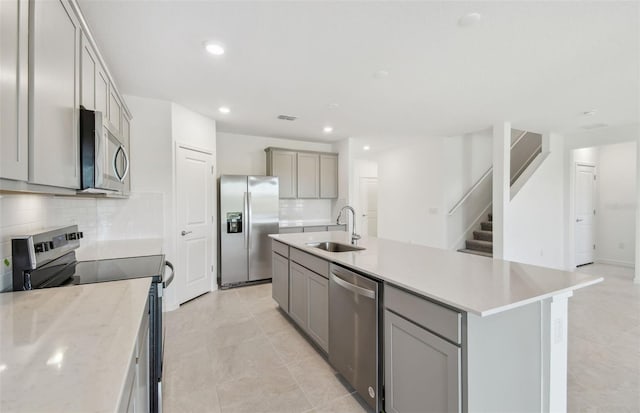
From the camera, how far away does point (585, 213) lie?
605cm

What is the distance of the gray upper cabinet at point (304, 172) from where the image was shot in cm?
511

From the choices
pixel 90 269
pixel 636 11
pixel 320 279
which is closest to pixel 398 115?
pixel 636 11

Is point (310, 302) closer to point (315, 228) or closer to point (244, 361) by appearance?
point (244, 361)

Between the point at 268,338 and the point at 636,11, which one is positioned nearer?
the point at 636,11

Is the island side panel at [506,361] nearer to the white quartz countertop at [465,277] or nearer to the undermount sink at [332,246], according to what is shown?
the white quartz countertop at [465,277]

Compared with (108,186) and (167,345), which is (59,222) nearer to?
(108,186)

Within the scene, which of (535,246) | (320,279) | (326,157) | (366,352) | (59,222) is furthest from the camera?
(326,157)

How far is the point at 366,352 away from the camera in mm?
1763

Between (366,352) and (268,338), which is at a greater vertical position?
(366,352)

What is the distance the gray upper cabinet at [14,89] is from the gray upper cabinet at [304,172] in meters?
4.11

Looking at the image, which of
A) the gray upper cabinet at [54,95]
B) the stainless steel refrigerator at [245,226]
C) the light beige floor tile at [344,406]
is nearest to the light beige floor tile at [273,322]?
the light beige floor tile at [344,406]

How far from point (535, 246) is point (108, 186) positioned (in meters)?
6.12

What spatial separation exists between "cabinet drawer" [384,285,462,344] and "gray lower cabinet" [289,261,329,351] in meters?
0.79

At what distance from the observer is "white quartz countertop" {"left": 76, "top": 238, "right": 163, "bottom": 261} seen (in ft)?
7.35
